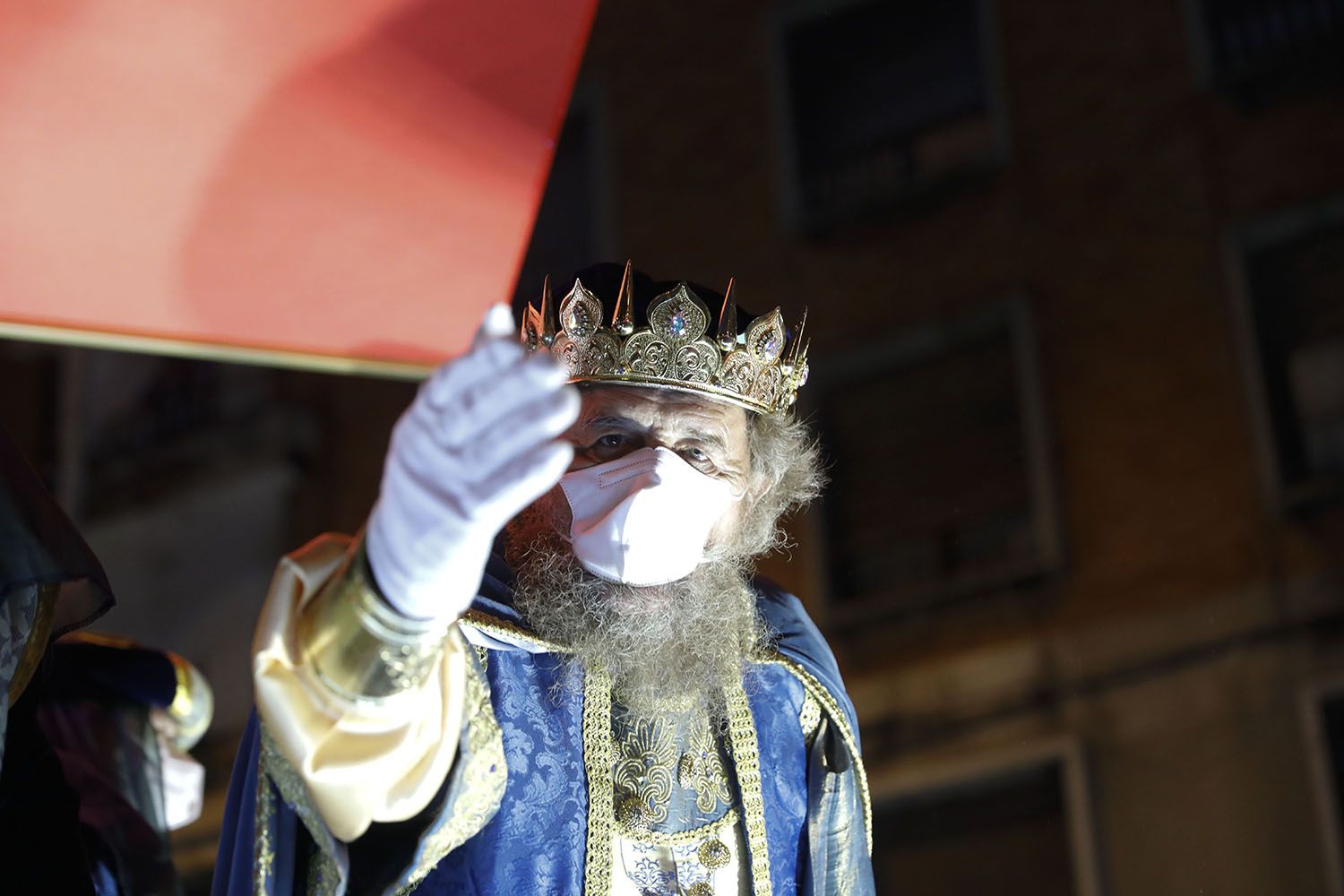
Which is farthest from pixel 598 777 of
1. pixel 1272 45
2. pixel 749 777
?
pixel 1272 45

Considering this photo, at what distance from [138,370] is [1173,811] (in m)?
5.63

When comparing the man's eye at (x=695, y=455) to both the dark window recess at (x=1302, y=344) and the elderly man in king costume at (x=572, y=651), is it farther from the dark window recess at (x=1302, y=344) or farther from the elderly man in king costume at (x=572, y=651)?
the dark window recess at (x=1302, y=344)

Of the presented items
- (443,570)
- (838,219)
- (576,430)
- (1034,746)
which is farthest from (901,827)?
(443,570)

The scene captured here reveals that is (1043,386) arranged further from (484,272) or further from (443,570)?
(443,570)

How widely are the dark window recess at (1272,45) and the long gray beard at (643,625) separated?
4.75 meters

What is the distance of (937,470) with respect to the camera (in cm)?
750

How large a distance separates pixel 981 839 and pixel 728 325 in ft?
13.8

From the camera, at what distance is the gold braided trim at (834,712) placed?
2809 mm

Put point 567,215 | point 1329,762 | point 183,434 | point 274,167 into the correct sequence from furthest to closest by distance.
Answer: point 183,434 < point 567,215 < point 1329,762 < point 274,167

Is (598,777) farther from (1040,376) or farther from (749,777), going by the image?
(1040,376)

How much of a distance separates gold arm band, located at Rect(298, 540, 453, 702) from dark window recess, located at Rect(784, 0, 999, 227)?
585 centimetres

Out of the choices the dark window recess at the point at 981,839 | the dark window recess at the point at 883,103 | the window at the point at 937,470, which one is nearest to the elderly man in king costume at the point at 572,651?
the dark window recess at the point at 981,839

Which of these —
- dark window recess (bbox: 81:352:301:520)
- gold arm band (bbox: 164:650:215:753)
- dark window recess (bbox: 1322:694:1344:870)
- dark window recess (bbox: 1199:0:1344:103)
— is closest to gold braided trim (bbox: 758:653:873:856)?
gold arm band (bbox: 164:650:215:753)

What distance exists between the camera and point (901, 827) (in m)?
6.96
